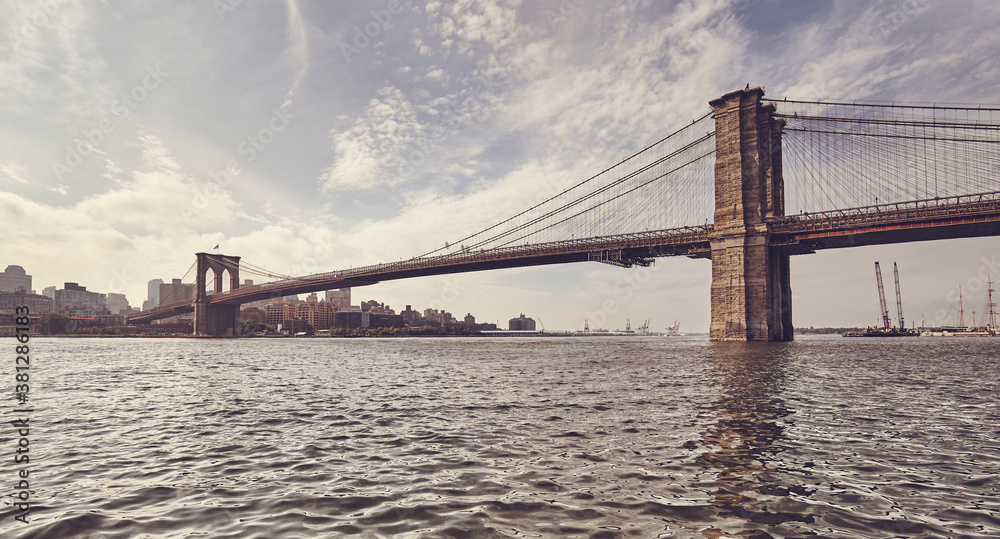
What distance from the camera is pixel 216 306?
357 feet

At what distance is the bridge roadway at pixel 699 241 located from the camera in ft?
155

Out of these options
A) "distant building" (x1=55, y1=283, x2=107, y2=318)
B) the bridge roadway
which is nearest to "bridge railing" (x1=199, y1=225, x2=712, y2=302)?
the bridge roadway

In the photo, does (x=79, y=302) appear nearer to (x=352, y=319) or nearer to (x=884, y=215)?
(x=352, y=319)

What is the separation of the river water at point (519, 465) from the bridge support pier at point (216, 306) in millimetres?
102904

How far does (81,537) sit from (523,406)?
10501 millimetres

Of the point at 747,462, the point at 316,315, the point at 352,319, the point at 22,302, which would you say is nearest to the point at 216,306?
the point at 22,302

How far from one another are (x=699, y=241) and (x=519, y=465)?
186 feet

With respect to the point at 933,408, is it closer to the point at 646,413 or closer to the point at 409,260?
the point at 646,413

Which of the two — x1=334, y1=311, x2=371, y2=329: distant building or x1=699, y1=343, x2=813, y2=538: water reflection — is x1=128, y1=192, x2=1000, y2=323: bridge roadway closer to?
x1=699, y1=343, x2=813, y2=538: water reflection

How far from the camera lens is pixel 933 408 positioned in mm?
13781

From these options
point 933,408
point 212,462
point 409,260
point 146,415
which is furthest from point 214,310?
point 933,408

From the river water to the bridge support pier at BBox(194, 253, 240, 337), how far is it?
10290 cm

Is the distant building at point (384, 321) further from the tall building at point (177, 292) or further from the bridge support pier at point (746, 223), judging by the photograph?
the bridge support pier at point (746, 223)

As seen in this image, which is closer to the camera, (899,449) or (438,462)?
(438,462)
